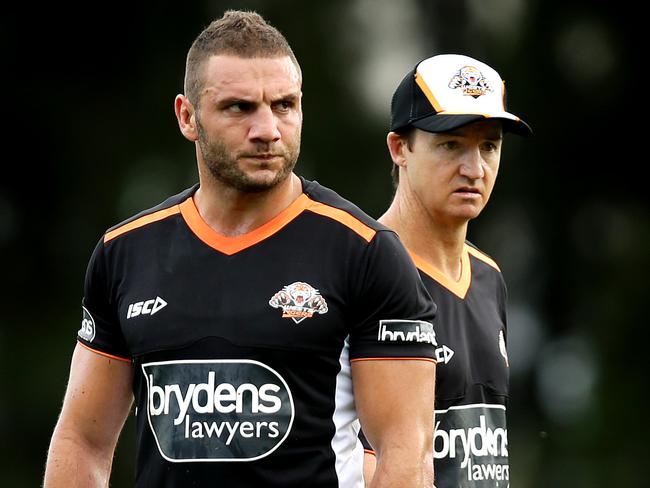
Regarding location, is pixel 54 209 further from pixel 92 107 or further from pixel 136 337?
pixel 136 337

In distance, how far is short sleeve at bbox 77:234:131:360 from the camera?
477 centimetres

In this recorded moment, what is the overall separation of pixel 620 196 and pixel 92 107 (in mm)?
4733

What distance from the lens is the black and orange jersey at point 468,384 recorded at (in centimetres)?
502

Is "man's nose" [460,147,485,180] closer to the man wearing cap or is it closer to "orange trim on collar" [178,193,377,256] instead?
the man wearing cap

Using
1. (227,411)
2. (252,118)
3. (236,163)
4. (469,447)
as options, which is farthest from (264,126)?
(469,447)

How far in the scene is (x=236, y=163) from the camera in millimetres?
4543

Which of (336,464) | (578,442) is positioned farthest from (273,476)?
(578,442)

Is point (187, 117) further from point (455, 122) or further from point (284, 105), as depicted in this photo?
point (455, 122)

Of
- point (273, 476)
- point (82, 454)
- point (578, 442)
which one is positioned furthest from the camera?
point (578, 442)

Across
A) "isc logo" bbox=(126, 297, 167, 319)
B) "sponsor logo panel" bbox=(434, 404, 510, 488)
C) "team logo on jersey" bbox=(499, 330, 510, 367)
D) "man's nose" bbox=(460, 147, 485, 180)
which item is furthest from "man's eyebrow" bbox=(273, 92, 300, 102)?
"team logo on jersey" bbox=(499, 330, 510, 367)

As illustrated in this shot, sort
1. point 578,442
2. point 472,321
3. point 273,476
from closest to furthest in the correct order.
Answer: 1. point 273,476
2. point 472,321
3. point 578,442

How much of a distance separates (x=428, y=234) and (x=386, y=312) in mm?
977

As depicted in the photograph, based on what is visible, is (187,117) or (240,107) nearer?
(240,107)

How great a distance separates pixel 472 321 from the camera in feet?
17.4
